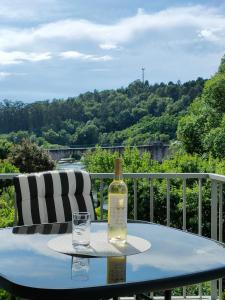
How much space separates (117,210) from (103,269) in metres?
0.46

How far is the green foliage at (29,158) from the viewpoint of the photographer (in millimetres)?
23656

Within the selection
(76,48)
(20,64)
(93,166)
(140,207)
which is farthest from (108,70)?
(140,207)

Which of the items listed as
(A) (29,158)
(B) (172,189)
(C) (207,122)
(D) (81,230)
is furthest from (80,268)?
(C) (207,122)

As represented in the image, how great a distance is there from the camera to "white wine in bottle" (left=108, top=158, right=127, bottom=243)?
2451 mm

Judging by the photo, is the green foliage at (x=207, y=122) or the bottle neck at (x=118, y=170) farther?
the green foliage at (x=207, y=122)

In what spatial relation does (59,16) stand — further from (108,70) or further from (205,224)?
(108,70)

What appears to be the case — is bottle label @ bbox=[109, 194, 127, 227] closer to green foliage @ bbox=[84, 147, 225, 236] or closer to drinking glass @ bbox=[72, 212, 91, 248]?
drinking glass @ bbox=[72, 212, 91, 248]

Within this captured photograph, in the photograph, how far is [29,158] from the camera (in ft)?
77.9

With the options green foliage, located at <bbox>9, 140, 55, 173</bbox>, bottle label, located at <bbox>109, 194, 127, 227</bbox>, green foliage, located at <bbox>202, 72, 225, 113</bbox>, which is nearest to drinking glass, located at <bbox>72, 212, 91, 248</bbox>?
bottle label, located at <bbox>109, 194, 127, 227</bbox>

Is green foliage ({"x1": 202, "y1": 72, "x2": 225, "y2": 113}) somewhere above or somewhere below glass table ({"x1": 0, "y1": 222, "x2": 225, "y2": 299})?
above

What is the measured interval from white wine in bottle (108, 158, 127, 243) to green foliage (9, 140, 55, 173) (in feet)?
69.8

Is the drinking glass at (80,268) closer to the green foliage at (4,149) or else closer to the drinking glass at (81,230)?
the drinking glass at (81,230)

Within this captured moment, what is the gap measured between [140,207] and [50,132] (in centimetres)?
1889

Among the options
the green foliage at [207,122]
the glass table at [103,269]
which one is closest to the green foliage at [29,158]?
the green foliage at [207,122]
